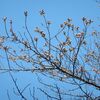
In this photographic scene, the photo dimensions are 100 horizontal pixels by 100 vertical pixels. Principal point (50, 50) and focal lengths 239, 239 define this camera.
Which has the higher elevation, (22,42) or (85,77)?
(22,42)

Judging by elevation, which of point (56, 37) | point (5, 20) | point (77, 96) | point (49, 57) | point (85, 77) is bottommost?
point (77, 96)

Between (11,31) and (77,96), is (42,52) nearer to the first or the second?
(11,31)

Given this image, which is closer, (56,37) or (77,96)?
(56,37)

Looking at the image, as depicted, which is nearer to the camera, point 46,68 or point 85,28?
point 85,28

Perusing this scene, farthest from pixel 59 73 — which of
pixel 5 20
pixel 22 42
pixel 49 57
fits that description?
pixel 5 20

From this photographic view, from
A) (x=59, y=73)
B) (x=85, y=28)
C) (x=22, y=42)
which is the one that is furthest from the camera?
(x=59, y=73)

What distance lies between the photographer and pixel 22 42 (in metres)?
4.73

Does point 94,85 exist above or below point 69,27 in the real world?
below

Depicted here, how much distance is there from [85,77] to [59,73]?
57 centimetres

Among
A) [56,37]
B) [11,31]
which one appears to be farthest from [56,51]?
[11,31]

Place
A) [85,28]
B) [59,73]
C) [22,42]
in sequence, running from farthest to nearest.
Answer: [59,73], [22,42], [85,28]

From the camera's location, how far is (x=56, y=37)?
15.4ft

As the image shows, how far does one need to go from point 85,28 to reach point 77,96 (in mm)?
1494

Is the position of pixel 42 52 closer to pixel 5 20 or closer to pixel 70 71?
pixel 70 71
